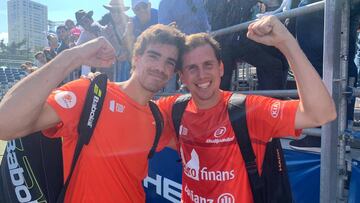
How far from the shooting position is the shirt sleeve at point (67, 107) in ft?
6.75

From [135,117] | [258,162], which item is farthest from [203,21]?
[258,162]

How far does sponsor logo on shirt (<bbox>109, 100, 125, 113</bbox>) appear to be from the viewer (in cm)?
227

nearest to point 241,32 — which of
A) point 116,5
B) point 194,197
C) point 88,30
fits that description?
point 194,197

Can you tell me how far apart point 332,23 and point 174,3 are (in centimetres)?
227

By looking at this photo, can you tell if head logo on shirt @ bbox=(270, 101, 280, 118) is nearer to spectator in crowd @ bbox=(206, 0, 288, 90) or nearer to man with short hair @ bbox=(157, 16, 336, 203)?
man with short hair @ bbox=(157, 16, 336, 203)

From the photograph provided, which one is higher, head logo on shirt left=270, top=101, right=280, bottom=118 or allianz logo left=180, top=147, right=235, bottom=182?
head logo on shirt left=270, top=101, right=280, bottom=118

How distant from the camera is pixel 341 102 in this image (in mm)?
2064

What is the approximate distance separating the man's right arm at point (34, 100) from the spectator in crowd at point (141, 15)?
2.92 m

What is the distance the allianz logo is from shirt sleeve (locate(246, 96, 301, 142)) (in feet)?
1.00

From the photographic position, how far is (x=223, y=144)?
2.22 metres

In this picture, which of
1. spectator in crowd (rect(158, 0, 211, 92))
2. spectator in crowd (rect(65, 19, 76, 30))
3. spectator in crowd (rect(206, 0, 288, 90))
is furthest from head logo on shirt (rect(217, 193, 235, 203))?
spectator in crowd (rect(65, 19, 76, 30))

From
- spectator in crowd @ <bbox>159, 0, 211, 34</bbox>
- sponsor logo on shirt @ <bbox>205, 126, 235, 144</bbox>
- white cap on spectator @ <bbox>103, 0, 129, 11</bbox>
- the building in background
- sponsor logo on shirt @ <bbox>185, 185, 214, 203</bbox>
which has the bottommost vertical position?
sponsor logo on shirt @ <bbox>185, 185, 214, 203</bbox>

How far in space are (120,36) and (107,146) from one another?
132 inches

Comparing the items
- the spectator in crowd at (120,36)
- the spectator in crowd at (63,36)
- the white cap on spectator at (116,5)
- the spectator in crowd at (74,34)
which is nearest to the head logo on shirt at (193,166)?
the spectator in crowd at (120,36)
